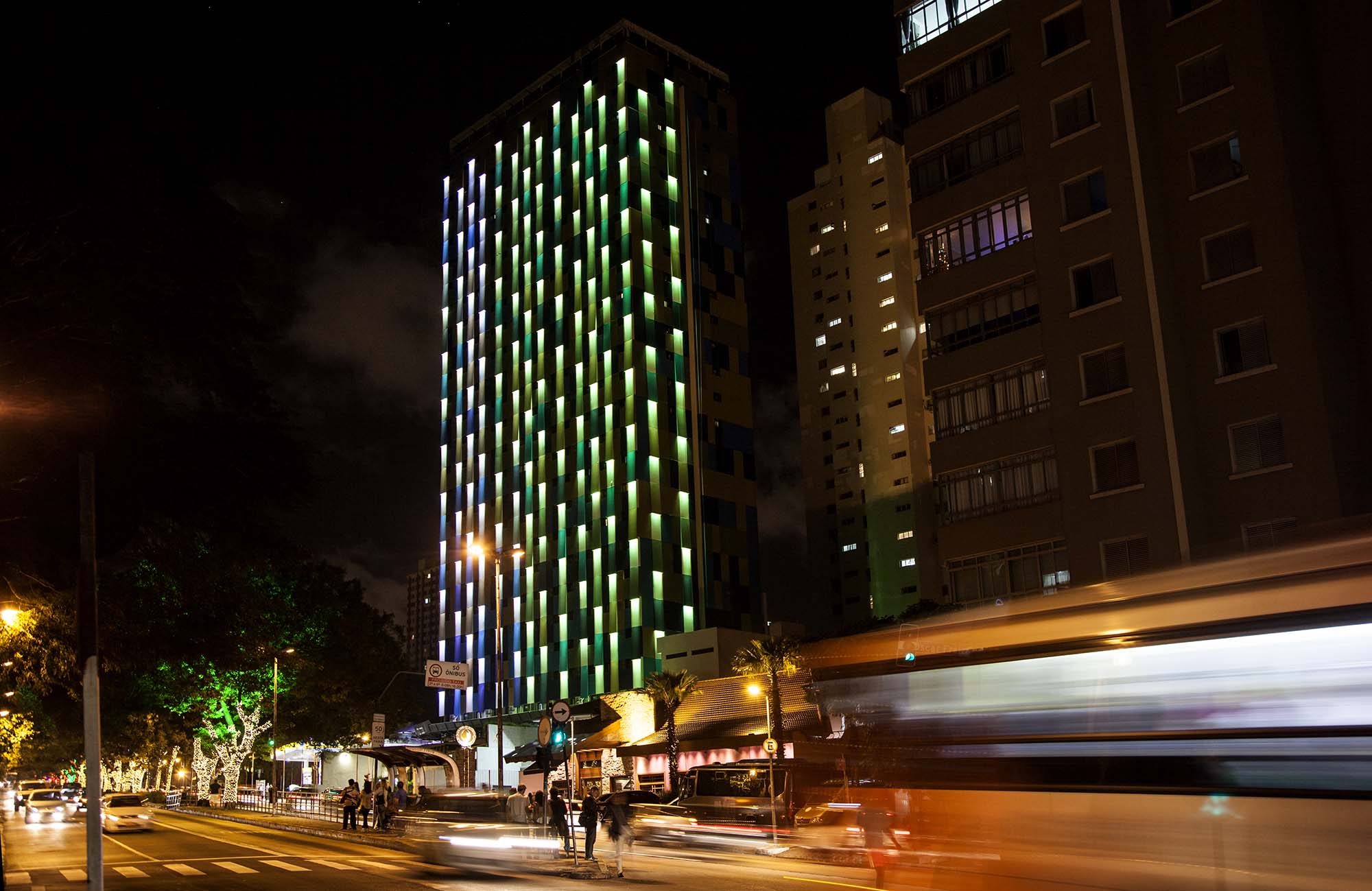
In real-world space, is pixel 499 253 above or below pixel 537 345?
above

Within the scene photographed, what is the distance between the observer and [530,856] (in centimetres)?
2173

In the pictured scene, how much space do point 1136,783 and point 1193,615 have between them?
1247 millimetres

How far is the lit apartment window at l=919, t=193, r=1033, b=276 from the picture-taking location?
38.2 meters

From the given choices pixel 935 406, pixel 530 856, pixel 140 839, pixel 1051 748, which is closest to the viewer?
pixel 1051 748

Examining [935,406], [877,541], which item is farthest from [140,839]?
[877,541]

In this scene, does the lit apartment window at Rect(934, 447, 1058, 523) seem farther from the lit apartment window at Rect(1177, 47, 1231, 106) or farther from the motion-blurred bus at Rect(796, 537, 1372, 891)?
the motion-blurred bus at Rect(796, 537, 1372, 891)

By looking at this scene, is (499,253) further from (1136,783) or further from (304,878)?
(1136,783)

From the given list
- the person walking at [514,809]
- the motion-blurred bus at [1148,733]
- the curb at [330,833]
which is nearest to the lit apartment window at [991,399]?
the curb at [330,833]

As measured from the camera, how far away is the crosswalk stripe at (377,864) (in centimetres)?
2308

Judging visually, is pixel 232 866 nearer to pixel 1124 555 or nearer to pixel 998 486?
pixel 998 486

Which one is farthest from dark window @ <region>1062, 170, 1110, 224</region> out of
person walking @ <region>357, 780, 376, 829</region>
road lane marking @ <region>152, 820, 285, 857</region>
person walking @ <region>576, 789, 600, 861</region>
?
person walking @ <region>357, 780, 376, 829</region>

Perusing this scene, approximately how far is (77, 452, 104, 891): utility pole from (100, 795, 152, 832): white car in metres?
33.6

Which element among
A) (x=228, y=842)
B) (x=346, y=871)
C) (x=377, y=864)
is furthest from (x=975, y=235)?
(x=228, y=842)

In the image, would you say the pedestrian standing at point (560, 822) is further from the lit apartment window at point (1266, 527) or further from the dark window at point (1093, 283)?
the dark window at point (1093, 283)
